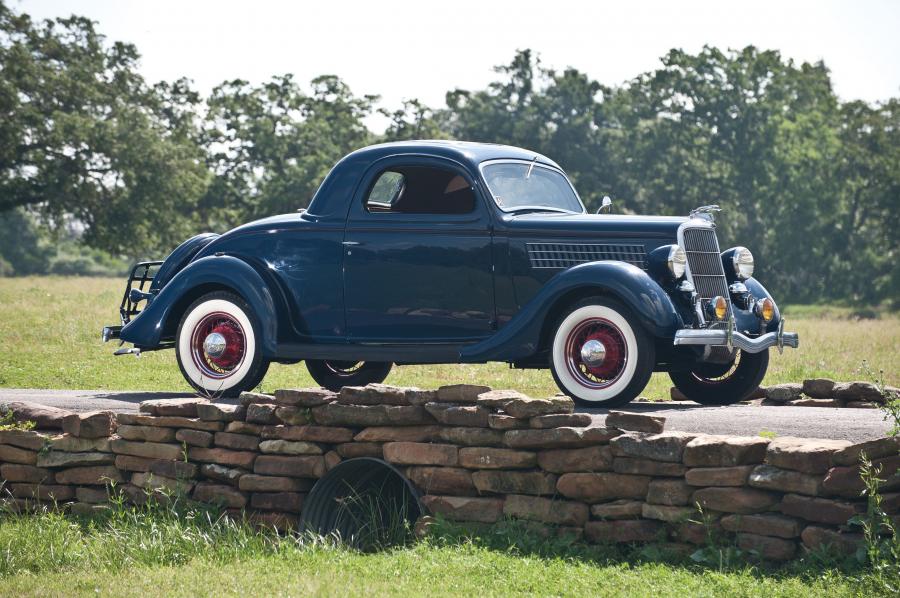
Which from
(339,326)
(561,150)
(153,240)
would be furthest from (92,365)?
(561,150)

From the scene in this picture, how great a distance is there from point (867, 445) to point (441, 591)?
7.63ft

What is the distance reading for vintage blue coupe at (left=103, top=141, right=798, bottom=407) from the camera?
7707mm

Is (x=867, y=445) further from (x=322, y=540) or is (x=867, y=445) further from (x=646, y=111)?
(x=646, y=111)

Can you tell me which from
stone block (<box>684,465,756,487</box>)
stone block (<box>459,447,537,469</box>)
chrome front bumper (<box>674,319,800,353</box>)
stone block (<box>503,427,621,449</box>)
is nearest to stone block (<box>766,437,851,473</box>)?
stone block (<box>684,465,756,487</box>)

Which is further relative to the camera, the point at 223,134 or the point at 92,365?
the point at 223,134

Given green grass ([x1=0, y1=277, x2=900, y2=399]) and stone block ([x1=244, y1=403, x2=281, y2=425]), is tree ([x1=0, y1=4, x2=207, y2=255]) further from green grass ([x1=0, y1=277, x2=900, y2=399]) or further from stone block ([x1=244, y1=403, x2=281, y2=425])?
stone block ([x1=244, y1=403, x2=281, y2=425])

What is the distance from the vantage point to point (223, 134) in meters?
49.0

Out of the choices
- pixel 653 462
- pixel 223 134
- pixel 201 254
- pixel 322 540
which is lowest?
pixel 322 540

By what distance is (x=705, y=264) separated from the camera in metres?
8.31

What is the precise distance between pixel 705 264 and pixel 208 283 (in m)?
3.99

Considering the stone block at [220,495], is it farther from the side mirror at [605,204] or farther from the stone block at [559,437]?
the side mirror at [605,204]

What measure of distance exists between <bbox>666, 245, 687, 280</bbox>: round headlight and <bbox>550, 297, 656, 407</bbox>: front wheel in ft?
1.81

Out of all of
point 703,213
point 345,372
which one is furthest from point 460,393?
point 345,372

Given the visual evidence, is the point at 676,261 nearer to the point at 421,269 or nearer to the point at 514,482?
the point at 421,269
